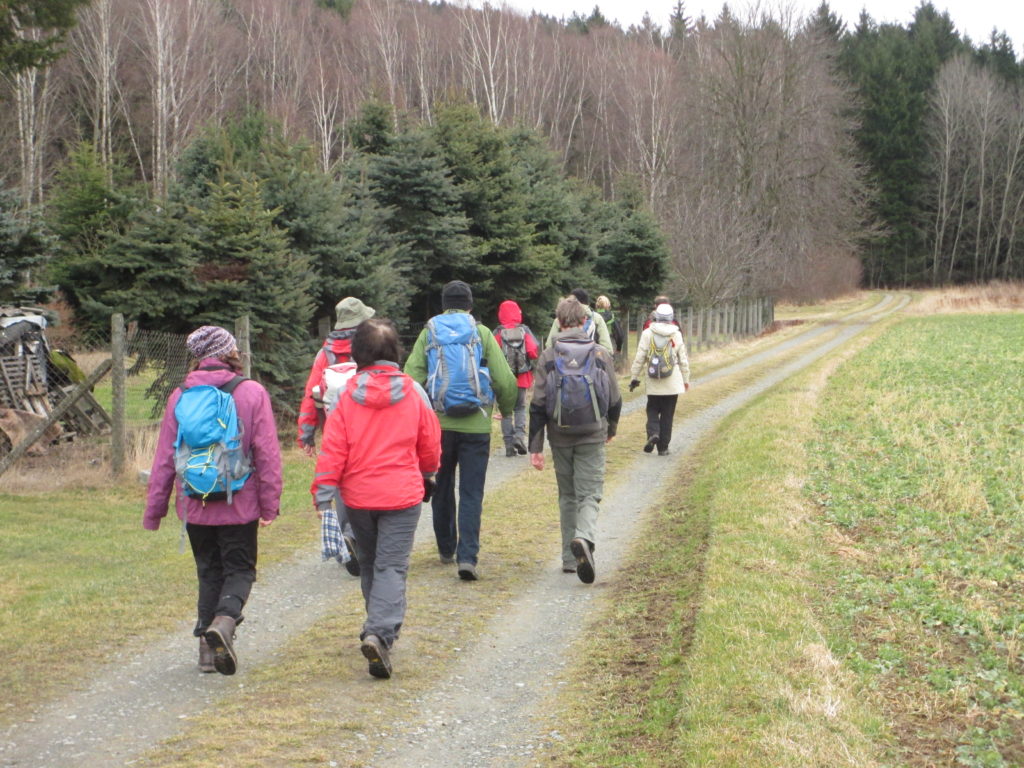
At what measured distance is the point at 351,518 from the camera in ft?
18.8

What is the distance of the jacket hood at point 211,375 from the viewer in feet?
17.9

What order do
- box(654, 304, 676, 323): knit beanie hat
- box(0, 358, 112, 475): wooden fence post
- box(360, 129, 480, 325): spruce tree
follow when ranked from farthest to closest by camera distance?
box(360, 129, 480, 325): spruce tree
box(654, 304, 676, 323): knit beanie hat
box(0, 358, 112, 475): wooden fence post

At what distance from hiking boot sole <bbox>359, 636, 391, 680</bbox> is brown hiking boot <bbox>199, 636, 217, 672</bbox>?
0.88 m

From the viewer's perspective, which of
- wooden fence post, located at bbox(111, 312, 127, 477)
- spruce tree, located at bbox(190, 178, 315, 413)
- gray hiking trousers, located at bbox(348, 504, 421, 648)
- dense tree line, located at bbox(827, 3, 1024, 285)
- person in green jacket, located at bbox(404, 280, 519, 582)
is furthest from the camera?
dense tree line, located at bbox(827, 3, 1024, 285)

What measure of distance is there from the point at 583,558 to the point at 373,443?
241cm

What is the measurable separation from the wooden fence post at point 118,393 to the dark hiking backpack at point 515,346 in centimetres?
421

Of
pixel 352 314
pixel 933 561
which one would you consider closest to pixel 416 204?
pixel 352 314

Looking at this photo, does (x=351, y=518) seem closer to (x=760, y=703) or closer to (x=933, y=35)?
(x=760, y=703)

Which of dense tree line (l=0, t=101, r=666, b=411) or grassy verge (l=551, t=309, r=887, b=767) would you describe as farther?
dense tree line (l=0, t=101, r=666, b=411)

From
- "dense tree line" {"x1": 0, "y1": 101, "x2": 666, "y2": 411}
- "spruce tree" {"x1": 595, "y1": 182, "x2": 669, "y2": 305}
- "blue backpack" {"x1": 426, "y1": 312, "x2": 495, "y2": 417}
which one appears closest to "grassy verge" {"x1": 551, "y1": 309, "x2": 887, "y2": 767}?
"blue backpack" {"x1": 426, "y1": 312, "x2": 495, "y2": 417}

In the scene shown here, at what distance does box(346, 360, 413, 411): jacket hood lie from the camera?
556 cm

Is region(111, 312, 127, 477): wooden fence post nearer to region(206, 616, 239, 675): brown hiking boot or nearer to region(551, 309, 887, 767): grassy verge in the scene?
region(551, 309, 887, 767): grassy verge

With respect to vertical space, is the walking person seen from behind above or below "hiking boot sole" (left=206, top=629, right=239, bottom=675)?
above

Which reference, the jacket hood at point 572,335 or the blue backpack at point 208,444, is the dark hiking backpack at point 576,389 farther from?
the blue backpack at point 208,444
